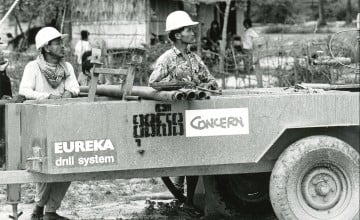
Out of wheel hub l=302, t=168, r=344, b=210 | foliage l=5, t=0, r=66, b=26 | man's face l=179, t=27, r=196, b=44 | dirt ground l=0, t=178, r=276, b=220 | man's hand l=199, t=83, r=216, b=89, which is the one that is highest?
foliage l=5, t=0, r=66, b=26

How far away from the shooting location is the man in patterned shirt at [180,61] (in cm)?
759

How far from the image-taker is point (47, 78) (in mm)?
8000

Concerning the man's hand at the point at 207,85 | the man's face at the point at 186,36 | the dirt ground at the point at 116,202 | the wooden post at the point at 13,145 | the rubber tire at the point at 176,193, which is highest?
the man's face at the point at 186,36

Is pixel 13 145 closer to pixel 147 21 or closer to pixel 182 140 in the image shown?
pixel 182 140

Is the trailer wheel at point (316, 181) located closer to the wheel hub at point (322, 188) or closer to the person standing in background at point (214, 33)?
the wheel hub at point (322, 188)

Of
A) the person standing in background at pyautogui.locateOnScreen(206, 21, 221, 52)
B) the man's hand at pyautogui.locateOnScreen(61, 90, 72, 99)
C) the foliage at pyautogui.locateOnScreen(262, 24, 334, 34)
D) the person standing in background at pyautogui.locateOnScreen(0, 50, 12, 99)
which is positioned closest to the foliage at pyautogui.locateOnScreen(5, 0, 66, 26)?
the person standing in background at pyautogui.locateOnScreen(206, 21, 221, 52)

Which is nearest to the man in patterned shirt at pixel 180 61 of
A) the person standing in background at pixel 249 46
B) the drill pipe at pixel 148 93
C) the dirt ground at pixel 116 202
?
the drill pipe at pixel 148 93

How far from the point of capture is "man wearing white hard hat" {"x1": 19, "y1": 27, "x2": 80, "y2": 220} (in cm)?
775

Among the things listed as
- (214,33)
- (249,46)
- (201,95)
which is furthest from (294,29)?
(201,95)

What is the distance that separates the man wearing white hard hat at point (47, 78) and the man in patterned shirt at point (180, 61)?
0.97m

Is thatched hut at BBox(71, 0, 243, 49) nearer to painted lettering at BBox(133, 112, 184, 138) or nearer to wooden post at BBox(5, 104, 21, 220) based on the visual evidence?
wooden post at BBox(5, 104, 21, 220)

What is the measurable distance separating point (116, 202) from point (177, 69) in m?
2.18

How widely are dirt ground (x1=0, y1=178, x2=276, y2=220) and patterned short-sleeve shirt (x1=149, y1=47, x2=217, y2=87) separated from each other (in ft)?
4.50

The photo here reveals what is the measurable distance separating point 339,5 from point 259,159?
128 ft
